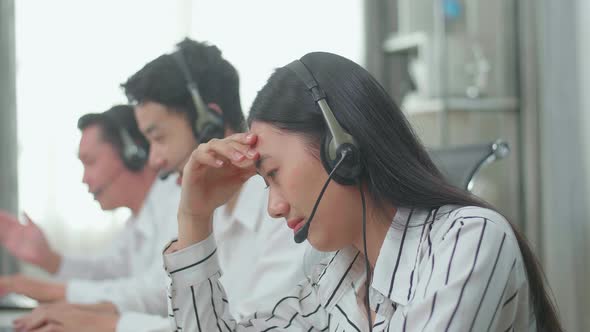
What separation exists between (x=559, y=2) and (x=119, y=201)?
1547 mm

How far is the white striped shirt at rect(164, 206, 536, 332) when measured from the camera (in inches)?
30.7

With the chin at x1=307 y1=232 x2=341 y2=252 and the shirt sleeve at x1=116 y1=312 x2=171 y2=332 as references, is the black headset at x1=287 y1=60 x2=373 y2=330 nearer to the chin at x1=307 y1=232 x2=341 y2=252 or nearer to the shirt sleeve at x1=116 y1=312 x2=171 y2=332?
the chin at x1=307 y1=232 x2=341 y2=252

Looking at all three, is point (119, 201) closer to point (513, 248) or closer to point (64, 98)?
point (64, 98)

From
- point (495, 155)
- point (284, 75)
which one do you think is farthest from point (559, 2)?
point (284, 75)

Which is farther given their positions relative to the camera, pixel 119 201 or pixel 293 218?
pixel 119 201

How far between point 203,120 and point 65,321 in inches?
17.6

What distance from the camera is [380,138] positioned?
88 cm

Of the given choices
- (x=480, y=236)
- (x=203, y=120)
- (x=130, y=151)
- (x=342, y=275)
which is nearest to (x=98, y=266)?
(x=130, y=151)

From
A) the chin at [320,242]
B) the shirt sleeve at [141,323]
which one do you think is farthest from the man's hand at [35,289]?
→ the chin at [320,242]

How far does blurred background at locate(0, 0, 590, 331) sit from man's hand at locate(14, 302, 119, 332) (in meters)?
1.40

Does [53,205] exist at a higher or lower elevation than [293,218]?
lower

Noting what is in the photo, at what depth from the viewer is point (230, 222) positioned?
4.81ft

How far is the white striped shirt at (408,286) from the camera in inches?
30.7

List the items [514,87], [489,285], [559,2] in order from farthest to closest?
[514,87] → [559,2] → [489,285]
